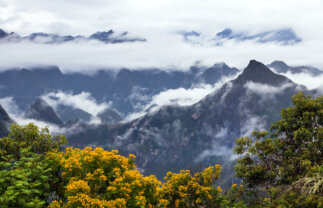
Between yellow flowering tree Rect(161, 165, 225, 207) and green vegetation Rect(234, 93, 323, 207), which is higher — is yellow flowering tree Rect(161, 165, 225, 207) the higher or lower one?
the lower one

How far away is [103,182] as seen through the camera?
23609 millimetres

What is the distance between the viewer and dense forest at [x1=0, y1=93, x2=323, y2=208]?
67.2ft

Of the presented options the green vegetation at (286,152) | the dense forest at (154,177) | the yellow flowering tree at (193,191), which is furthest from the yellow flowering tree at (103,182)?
the green vegetation at (286,152)

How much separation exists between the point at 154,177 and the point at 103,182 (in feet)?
13.7

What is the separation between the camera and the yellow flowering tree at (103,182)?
2025cm

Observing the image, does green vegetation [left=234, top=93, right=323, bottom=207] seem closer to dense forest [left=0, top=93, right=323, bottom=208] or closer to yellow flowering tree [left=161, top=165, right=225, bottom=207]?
dense forest [left=0, top=93, right=323, bottom=208]

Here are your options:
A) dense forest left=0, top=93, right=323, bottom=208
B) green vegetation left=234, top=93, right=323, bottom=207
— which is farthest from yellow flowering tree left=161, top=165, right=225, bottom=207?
green vegetation left=234, top=93, right=323, bottom=207

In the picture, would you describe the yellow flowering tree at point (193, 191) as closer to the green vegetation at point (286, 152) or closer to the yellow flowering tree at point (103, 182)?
the yellow flowering tree at point (103, 182)

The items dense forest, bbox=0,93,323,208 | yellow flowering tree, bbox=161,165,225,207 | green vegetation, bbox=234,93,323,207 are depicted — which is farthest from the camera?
green vegetation, bbox=234,93,323,207

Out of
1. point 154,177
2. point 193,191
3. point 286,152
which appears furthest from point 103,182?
point 286,152

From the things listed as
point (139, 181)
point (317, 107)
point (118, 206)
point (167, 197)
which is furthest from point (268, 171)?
point (118, 206)

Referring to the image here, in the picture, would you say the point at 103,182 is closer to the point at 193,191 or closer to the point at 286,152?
the point at 193,191

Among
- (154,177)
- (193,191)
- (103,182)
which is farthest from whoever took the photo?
(193,191)

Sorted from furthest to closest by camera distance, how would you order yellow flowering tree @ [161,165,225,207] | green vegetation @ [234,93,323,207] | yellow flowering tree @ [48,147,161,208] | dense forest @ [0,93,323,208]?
green vegetation @ [234,93,323,207] < yellow flowering tree @ [161,165,225,207] < dense forest @ [0,93,323,208] < yellow flowering tree @ [48,147,161,208]
